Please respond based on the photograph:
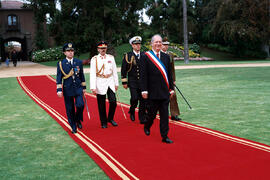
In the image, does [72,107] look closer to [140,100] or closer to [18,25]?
[140,100]

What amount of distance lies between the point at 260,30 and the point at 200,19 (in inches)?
559

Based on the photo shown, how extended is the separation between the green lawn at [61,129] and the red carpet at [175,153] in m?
0.29

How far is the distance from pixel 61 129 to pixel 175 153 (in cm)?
299

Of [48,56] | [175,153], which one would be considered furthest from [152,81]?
[48,56]

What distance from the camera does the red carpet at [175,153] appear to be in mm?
4121

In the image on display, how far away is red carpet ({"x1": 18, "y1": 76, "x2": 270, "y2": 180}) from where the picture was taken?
4121mm

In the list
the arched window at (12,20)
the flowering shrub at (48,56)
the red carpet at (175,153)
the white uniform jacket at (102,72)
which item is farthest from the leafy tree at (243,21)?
the red carpet at (175,153)

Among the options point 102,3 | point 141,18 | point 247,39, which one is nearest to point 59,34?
point 102,3

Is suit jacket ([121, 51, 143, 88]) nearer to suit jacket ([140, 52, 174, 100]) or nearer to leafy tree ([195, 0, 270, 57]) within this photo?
suit jacket ([140, 52, 174, 100])

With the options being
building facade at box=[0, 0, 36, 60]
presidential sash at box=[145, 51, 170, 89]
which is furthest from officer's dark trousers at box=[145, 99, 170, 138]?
building facade at box=[0, 0, 36, 60]

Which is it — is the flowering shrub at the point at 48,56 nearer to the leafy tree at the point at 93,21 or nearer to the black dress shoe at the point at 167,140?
the leafy tree at the point at 93,21

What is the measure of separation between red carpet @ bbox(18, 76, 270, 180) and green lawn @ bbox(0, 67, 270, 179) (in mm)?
285

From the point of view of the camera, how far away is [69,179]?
4.07 meters

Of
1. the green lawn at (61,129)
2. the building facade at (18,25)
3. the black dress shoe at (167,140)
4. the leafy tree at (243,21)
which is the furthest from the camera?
the building facade at (18,25)
